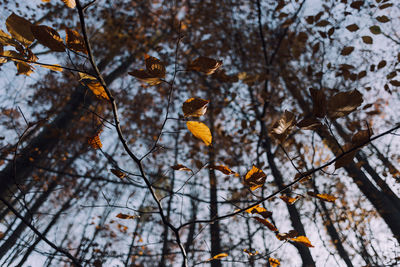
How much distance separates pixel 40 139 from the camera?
3639 millimetres

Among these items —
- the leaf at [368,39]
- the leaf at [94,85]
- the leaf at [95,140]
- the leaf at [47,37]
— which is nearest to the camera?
the leaf at [47,37]

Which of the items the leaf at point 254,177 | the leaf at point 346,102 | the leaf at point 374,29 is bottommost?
the leaf at point 254,177

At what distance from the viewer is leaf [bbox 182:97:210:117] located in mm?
620

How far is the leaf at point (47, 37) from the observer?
497 millimetres

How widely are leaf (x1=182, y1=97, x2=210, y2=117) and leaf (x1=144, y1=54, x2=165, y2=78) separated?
11cm

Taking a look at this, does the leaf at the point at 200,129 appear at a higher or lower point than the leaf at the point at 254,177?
higher

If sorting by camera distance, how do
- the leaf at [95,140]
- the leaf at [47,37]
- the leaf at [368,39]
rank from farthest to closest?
the leaf at [368,39] < the leaf at [95,140] < the leaf at [47,37]

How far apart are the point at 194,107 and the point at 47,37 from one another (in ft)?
1.31

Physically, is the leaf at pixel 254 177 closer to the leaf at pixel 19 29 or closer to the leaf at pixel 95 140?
the leaf at pixel 95 140

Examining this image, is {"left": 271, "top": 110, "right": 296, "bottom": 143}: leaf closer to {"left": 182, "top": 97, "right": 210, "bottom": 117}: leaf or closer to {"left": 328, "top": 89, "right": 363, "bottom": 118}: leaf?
{"left": 328, "top": 89, "right": 363, "bottom": 118}: leaf

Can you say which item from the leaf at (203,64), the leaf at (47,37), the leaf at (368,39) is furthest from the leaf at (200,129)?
the leaf at (368,39)

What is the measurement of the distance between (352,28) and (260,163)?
5.82ft

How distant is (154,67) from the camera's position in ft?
Answer: 1.85

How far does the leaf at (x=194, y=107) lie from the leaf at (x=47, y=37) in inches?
13.3
